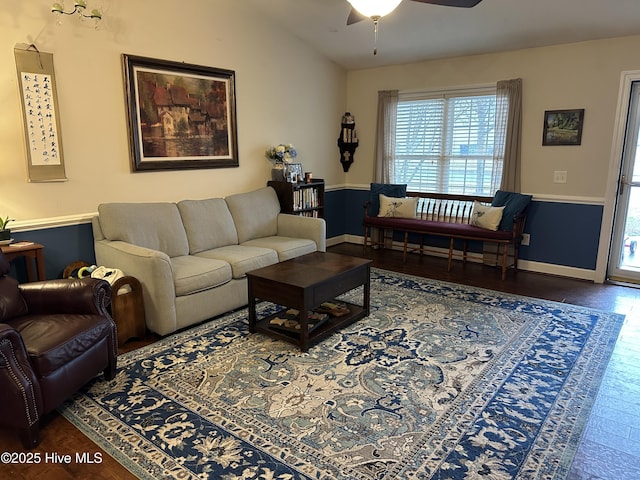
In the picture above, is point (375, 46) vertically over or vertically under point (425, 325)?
over

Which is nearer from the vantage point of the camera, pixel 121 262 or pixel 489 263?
pixel 121 262

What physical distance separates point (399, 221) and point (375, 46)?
215 centimetres

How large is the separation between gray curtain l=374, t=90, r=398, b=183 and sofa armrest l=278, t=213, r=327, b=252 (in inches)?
72.8

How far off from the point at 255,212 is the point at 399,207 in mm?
2026

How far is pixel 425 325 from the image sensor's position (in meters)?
3.53

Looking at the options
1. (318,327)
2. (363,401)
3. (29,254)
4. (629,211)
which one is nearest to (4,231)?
(29,254)

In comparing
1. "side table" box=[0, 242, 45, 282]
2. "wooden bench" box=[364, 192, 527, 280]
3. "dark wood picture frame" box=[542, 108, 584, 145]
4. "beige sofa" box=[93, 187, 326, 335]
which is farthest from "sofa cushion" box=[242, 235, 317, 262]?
"dark wood picture frame" box=[542, 108, 584, 145]

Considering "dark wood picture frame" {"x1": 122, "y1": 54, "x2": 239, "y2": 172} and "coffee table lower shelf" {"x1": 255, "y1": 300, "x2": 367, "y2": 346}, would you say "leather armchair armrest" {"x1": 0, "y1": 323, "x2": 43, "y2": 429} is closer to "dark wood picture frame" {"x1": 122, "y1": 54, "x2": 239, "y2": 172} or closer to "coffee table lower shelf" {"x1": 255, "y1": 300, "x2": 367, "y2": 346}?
"coffee table lower shelf" {"x1": 255, "y1": 300, "x2": 367, "y2": 346}

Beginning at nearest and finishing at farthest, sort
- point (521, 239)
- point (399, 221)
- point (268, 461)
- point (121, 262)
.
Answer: point (268, 461), point (121, 262), point (521, 239), point (399, 221)

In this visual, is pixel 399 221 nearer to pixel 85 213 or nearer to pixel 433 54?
pixel 433 54

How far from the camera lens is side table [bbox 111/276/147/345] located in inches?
121

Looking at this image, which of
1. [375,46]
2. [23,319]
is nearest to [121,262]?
[23,319]

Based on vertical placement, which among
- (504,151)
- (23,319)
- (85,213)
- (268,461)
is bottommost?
(268,461)

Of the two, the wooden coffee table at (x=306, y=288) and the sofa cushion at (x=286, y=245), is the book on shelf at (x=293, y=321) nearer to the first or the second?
the wooden coffee table at (x=306, y=288)
